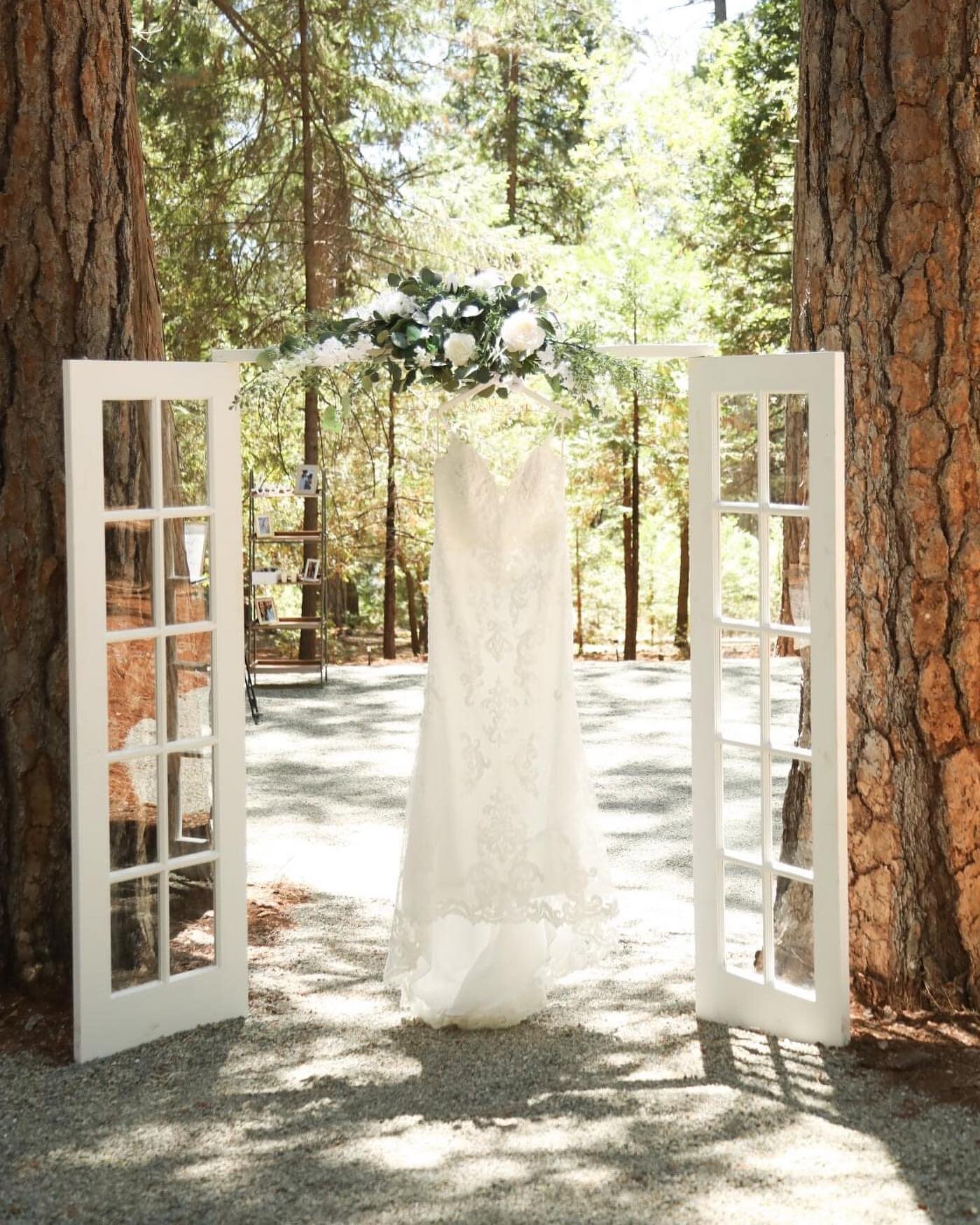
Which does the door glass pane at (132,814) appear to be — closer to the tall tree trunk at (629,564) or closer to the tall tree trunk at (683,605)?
the tall tree trunk at (629,564)

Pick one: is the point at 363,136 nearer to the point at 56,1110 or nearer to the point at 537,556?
the point at 537,556

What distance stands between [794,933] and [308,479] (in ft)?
21.9

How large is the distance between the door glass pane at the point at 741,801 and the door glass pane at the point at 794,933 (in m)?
1.14

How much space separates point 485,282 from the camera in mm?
3508

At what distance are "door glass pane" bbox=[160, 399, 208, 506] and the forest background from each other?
5.85 meters

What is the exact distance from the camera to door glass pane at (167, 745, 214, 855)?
3625 mm

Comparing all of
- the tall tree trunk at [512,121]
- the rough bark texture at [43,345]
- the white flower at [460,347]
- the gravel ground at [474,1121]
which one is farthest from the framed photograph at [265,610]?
the tall tree trunk at [512,121]

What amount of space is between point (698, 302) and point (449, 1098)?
10.8 m

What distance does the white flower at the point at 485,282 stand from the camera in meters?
3.49

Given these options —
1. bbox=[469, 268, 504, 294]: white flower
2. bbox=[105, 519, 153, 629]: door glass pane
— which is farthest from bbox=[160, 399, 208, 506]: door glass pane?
bbox=[469, 268, 504, 294]: white flower

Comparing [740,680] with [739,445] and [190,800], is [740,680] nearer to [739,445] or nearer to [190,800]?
[739,445]

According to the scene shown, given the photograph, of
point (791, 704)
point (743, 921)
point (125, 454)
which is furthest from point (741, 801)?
point (125, 454)

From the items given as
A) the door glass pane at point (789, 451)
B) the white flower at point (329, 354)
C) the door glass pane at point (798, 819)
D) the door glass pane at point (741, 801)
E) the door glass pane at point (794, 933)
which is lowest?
the door glass pane at point (741, 801)

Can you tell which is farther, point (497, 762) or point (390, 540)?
point (390, 540)
